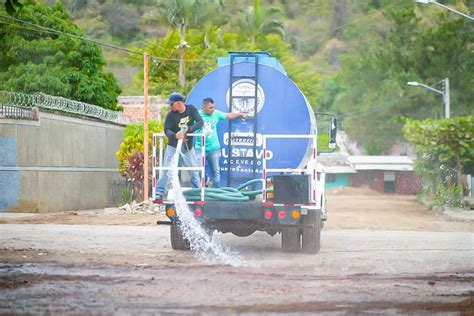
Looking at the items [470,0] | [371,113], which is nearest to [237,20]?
[470,0]

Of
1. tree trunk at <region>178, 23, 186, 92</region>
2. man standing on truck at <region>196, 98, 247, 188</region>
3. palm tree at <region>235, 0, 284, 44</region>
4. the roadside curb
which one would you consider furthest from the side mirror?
palm tree at <region>235, 0, 284, 44</region>

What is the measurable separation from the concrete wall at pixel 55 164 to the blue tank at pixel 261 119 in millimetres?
14285

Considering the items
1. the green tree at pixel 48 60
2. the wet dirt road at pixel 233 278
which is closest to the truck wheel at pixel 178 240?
the wet dirt road at pixel 233 278

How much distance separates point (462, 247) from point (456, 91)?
43417 millimetres

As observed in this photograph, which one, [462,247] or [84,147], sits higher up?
[84,147]

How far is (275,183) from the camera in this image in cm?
1344

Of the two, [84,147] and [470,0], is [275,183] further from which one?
[470,0]

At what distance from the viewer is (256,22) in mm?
56281

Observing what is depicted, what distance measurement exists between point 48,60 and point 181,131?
77.9 feet

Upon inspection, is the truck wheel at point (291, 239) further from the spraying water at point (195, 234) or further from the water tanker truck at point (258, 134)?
the spraying water at point (195, 234)

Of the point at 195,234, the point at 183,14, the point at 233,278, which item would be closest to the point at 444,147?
the point at 183,14

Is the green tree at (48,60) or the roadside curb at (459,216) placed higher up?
the green tree at (48,60)

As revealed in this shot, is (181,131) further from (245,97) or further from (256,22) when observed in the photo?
(256,22)

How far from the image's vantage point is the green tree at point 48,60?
117 feet
